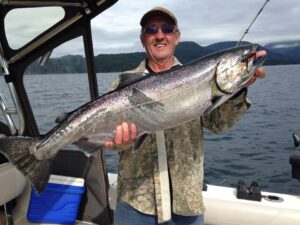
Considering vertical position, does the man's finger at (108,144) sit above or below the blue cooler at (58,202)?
above

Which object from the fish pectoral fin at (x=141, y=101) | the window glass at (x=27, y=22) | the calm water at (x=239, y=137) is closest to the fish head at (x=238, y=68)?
the fish pectoral fin at (x=141, y=101)

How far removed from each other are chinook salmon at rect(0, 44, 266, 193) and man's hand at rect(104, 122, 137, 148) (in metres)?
0.04

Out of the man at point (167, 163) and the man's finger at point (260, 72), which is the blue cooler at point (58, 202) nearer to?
the man at point (167, 163)

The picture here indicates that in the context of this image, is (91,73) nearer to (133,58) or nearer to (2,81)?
(133,58)

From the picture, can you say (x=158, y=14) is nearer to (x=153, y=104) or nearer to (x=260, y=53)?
(x=153, y=104)

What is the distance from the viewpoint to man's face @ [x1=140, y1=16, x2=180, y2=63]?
345 centimetres

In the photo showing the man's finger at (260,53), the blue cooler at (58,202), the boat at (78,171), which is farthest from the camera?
the blue cooler at (58,202)

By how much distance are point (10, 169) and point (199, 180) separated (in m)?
3.34

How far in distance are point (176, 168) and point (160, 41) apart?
1033 mm

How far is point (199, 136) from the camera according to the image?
11.4ft

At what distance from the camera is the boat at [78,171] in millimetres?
5406

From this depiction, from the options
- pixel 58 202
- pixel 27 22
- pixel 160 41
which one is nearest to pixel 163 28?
pixel 160 41

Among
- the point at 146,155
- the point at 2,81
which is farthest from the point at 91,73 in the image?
the point at 146,155

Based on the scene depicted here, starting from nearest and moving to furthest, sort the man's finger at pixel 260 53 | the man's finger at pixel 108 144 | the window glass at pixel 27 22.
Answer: the man's finger at pixel 260 53
the man's finger at pixel 108 144
the window glass at pixel 27 22
